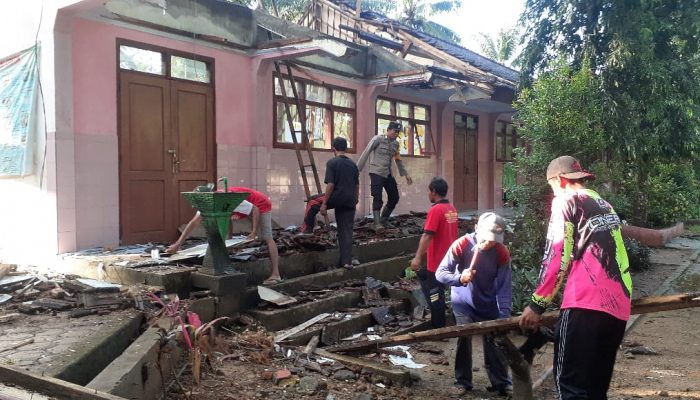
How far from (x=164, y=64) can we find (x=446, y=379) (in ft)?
20.1

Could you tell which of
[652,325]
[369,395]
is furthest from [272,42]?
[652,325]

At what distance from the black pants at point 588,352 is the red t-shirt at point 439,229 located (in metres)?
2.48

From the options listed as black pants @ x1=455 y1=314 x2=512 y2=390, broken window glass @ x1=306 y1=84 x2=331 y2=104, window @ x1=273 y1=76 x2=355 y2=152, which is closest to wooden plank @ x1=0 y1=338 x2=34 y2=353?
black pants @ x1=455 y1=314 x2=512 y2=390

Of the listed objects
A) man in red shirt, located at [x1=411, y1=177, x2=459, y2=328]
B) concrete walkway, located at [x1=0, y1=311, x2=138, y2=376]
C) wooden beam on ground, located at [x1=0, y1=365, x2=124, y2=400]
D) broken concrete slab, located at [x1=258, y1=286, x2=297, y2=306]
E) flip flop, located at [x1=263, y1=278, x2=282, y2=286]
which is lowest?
broken concrete slab, located at [x1=258, y1=286, x2=297, y2=306]

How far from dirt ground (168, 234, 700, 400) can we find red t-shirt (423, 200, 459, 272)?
114 cm

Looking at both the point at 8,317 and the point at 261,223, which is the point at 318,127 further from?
the point at 8,317

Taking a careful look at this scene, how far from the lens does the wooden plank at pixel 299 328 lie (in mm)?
5603

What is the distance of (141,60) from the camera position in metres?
7.92

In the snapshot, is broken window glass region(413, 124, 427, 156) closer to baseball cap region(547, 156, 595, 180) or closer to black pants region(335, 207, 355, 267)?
black pants region(335, 207, 355, 267)

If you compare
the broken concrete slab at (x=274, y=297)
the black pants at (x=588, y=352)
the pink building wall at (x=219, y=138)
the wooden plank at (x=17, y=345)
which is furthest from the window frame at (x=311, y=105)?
the black pants at (x=588, y=352)

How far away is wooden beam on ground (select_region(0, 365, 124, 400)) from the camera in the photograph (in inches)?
98.8

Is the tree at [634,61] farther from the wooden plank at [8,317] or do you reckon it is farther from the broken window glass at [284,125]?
the wooden plank at [8,317]

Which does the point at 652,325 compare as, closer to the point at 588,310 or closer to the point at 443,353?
the point at 443,353

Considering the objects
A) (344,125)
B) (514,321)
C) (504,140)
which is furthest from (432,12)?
(514,321)
